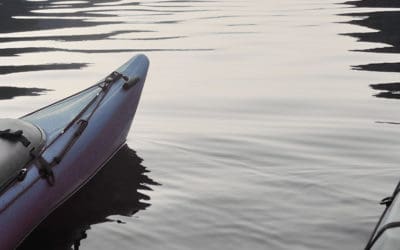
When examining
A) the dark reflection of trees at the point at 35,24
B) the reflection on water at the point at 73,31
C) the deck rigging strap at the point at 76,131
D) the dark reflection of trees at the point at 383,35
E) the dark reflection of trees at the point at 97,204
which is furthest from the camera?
the reflection on water at the point at 73,31

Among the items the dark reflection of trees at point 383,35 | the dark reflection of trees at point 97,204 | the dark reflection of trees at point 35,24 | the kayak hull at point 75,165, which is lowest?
the dark reflection of trees at point 35,24

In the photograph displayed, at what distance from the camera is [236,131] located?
30.1 ft

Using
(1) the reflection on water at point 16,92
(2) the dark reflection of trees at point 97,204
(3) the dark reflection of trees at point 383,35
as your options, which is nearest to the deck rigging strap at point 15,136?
(2) the dark reflection of trees at point 97,204

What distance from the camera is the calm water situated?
6.18 metres

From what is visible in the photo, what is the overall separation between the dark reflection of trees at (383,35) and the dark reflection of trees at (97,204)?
499 cm

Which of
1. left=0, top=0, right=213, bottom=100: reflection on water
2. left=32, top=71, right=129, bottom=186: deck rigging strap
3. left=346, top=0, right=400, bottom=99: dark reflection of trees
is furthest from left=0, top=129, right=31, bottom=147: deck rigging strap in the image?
left=346, top=0, right=400, bottom=99: dark reflection of trees

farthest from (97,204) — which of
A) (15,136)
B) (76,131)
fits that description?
(15,136)

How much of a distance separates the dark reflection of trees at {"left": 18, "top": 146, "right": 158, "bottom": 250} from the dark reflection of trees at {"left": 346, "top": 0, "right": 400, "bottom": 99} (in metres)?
4.99

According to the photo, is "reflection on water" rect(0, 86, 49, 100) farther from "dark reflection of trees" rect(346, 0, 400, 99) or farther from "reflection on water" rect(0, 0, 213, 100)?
"dark reflection of trees" rect(346, 0, 400, 99)

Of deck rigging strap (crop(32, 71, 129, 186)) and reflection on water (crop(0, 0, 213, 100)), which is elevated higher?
deck rigging strap (crop(32, 71, 129, 186))

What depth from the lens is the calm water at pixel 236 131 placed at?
243 inches

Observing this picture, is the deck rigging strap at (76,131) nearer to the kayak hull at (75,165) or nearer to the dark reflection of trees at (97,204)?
the kayak hull at (75,165)

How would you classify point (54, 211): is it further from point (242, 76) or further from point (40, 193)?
point (242, 76)

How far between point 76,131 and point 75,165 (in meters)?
0.39
